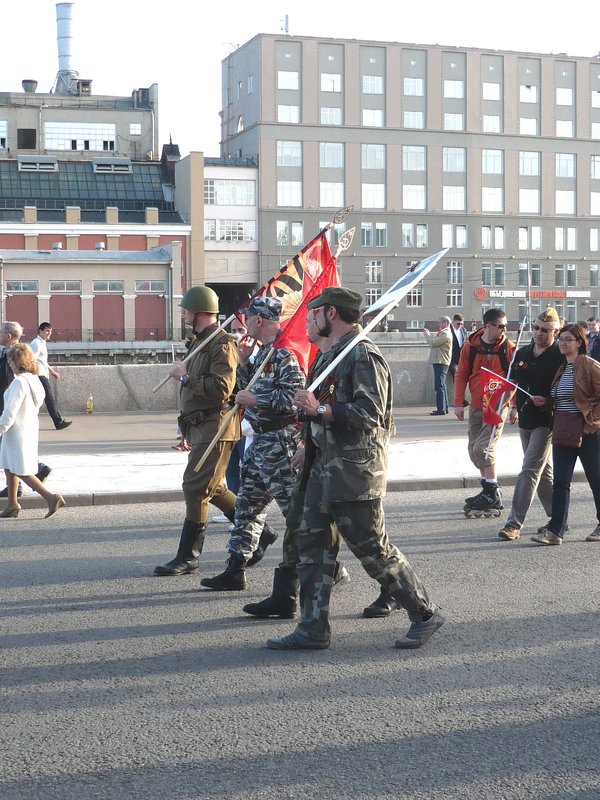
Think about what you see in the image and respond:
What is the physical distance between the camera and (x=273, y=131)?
276 ft

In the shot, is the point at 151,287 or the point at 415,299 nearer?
the point at 151,287

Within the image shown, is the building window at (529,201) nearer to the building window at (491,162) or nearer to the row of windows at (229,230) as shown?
the building window at (491,162)

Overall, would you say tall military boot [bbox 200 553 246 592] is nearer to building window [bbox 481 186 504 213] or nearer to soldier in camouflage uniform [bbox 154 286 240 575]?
soldier in camouflage uniform [bbox 154 286 240 575]

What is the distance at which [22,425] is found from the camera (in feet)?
32.5

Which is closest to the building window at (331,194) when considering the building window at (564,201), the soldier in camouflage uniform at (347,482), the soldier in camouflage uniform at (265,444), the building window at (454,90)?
the building window at (454,90)

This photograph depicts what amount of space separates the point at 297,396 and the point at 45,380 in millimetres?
11684

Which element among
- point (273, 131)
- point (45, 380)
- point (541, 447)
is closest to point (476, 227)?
point (273, 131)

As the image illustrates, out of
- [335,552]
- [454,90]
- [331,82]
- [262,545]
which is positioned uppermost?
[331,82]

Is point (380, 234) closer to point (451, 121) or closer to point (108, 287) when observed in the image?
point (451, 121)

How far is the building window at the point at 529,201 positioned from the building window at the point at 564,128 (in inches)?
201

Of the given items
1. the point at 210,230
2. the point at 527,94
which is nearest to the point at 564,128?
the point at 527,94

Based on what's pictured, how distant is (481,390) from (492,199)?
81549 mm

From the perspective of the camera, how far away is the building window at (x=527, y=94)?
291 feet

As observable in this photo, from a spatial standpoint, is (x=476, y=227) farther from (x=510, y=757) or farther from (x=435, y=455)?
(x=510, y=757)
